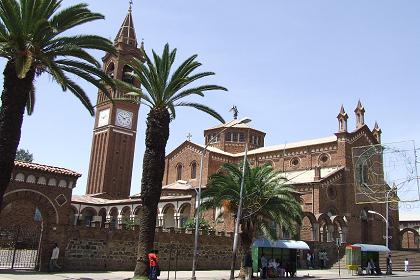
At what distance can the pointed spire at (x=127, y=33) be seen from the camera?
2496 inches

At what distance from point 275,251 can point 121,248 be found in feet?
32.2

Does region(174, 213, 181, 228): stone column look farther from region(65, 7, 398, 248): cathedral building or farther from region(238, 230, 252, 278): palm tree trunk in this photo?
region(238, 230, 252, 278): palm tree trunk

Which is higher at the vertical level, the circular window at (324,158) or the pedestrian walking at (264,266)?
the circular window at (324,158)

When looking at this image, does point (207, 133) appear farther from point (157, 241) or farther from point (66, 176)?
point (66, 176)

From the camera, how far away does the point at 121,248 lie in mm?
28281

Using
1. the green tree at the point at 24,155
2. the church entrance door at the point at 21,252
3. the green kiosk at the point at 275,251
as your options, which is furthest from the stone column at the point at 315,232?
the green tree at the point at 24,155

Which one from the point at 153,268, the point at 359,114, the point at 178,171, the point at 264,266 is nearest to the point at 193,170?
the point at 178,171

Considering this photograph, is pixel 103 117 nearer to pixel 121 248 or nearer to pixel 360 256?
pixel 121 248

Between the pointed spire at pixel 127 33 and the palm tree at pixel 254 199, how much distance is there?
40.7 metres

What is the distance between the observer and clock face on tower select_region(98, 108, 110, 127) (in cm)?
6250

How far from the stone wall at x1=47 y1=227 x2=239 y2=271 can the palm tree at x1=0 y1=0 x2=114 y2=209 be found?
33.2 feet

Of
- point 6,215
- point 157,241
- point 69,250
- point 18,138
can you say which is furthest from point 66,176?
point 6,215

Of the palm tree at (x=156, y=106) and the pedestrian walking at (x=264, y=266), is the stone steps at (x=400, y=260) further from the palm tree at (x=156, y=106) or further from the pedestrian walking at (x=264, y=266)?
the palm tree at (x=156, y=106)

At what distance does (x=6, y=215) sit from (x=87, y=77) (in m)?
26.9
